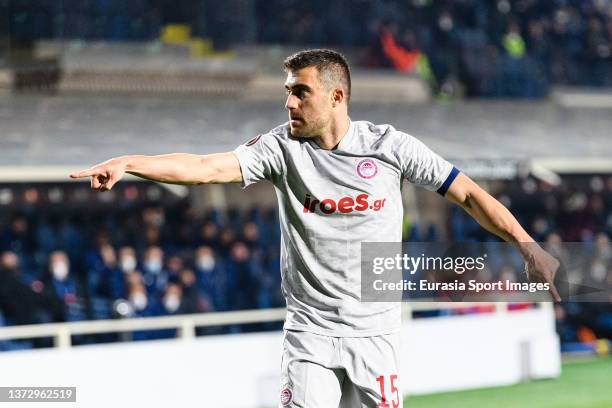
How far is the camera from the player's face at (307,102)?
4391mm

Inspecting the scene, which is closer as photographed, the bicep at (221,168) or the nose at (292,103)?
the bicep at (221,168)

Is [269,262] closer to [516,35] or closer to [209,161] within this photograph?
[516,35]

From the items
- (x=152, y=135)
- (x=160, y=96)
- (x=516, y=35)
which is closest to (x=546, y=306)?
(x=152, y=135)

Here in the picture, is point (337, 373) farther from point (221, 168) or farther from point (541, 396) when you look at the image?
point (541, 396)

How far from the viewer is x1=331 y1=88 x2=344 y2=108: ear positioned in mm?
4453

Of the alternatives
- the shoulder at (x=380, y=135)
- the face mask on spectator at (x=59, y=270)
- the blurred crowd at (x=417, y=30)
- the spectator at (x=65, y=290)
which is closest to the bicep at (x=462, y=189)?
the shoulder at (x=380, y=135)

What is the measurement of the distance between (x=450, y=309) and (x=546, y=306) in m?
1.12

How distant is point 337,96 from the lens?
4.47m

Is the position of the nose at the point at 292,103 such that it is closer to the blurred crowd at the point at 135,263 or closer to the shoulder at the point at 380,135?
the shoulder at the point at 380,135

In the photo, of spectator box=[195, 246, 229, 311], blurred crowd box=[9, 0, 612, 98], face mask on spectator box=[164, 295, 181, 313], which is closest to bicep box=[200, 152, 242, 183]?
face mask on spectator box=[164, 295, 181, 313]

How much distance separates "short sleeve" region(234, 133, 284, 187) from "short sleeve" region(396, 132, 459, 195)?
46 centimetres

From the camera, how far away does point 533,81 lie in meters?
19.7

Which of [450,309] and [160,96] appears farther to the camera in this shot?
[160,96]

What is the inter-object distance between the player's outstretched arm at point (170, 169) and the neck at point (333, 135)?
0.36 m
